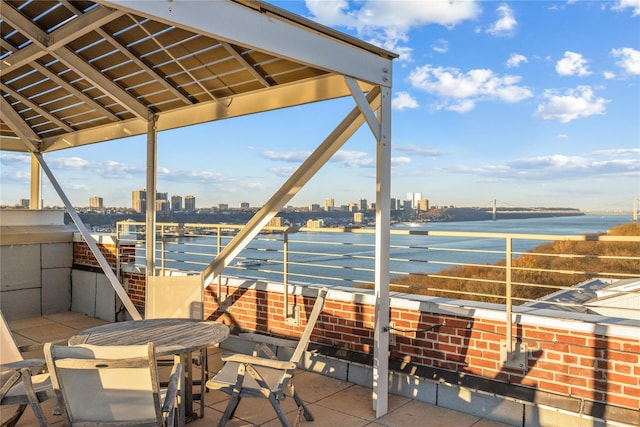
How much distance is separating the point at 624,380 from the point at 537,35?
28909mm

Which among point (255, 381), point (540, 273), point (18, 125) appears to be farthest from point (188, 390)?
point (540, 273)

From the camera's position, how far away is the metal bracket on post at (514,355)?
3.46 m

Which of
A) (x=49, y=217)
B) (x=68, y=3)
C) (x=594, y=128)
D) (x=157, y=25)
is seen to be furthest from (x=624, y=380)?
(x=594, y=128)

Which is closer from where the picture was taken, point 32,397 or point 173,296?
point 32,397

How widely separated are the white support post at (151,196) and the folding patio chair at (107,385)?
304cm

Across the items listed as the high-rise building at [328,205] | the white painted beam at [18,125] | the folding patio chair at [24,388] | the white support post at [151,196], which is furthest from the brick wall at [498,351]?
the high-rise building at [328,205]

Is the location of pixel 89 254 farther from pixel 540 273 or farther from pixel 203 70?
pixel 540 273

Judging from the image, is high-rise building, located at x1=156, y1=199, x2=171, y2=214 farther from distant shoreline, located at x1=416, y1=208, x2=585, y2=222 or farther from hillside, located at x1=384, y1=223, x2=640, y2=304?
hillside, located at x1=384, y1=223, x2=640, y2=304

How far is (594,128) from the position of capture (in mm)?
27609

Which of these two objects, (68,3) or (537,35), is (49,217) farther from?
(537,35)

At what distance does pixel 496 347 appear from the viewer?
11.8 feet

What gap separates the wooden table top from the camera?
3037 millimetres

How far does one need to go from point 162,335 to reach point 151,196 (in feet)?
8.01

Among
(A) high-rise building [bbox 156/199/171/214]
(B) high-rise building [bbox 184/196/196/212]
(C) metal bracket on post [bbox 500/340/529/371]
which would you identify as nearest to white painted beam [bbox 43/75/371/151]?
(A) high-rise building [bbox 156/199/171/214]
